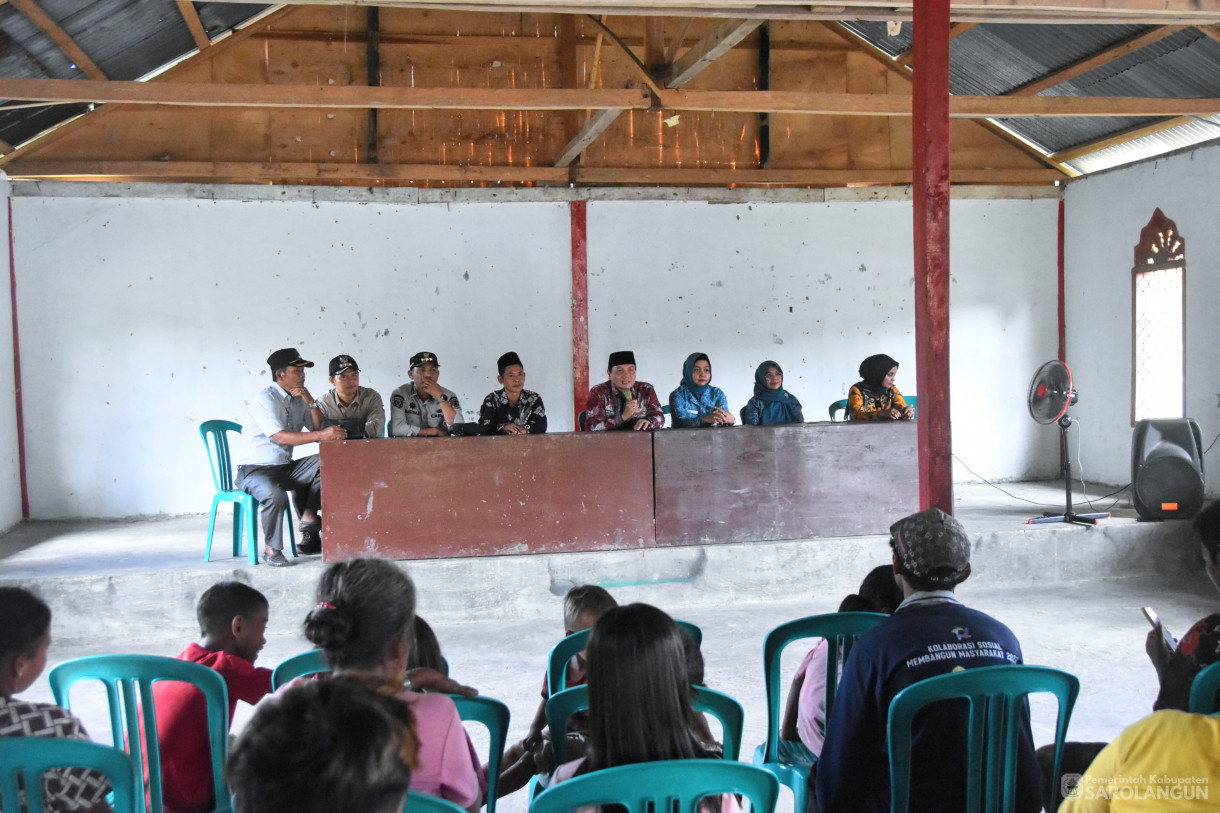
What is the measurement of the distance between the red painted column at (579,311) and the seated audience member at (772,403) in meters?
1.87

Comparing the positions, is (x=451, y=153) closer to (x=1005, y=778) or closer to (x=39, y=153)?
(x=39, y=153)

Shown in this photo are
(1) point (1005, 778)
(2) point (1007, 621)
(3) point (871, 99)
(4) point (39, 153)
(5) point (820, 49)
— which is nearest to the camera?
(1) point (1005, 778)

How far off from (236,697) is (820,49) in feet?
23.7

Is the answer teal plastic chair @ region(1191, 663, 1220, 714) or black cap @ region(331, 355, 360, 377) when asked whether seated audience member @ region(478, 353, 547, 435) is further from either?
teal plastic chair @ region(1191, 663, 1220, 714)

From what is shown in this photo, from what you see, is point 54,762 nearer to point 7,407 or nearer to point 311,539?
point 311,539

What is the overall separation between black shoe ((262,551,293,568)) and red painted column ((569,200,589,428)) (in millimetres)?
3057

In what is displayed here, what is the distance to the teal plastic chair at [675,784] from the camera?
133 cm

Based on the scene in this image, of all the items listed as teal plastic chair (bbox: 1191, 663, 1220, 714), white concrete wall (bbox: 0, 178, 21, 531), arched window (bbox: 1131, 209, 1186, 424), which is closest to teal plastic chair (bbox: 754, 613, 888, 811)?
teal plastic chair (bbox: 1191, 663, 1220, 714)

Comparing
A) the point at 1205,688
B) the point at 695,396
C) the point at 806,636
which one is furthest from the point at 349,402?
the point at 1205,688

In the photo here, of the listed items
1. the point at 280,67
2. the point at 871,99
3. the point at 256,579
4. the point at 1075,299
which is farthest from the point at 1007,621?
the point at 280,67

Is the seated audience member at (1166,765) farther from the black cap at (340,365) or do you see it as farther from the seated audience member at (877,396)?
the black cap at (340,365)

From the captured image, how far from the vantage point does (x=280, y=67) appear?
7109 mm

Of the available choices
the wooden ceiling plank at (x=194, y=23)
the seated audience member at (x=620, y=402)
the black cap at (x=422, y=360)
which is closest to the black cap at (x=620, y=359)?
the seated audience member at (x=620, y=402)

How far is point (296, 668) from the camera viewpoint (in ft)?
6.97
